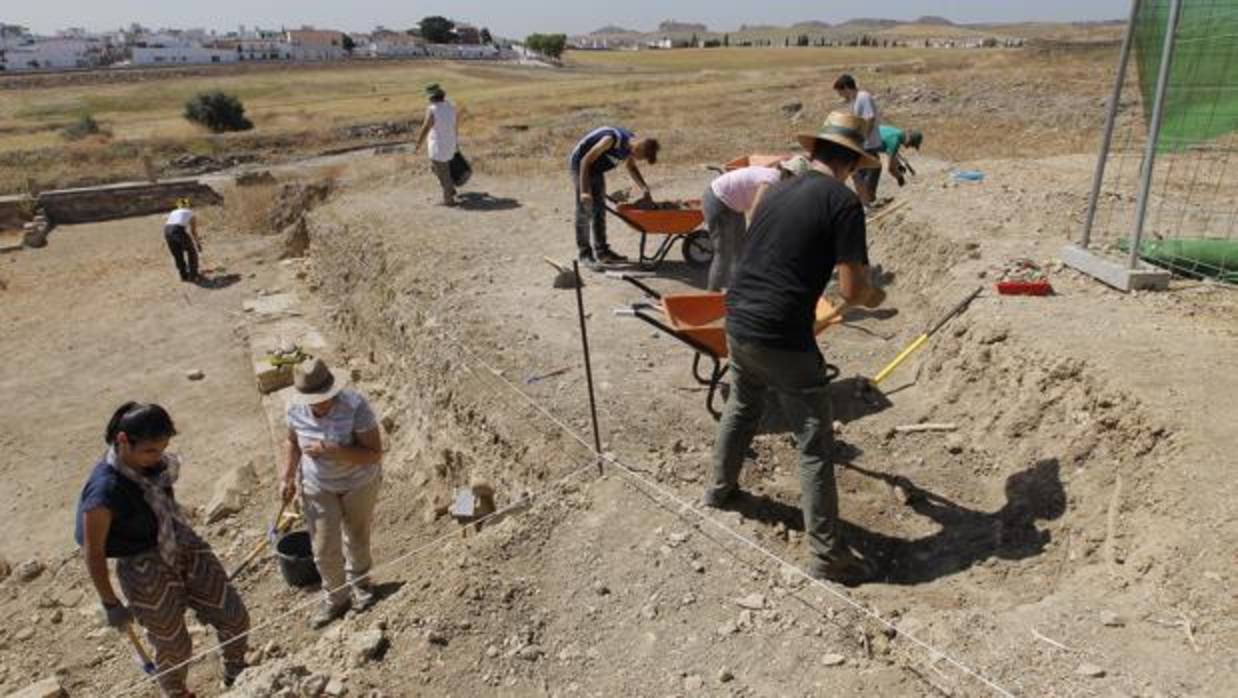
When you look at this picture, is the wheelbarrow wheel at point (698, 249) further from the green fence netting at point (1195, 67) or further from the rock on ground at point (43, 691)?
the rock on ground at point (43, 691)

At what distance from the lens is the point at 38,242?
1574cm

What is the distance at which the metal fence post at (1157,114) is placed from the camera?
516 centimetres

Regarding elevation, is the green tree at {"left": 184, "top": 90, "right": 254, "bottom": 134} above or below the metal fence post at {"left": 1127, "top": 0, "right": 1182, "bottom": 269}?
below

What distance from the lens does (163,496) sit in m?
3.88

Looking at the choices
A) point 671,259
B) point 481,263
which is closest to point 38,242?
point 481,263

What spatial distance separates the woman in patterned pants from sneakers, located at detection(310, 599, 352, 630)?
459 mm

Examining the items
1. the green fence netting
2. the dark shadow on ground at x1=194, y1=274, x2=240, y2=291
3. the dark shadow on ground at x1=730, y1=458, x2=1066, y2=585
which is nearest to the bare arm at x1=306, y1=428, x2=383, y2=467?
the dark shadow on ground at x1=730, y1=458, x2=1066, y2=585

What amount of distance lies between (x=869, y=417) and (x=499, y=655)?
296 cm

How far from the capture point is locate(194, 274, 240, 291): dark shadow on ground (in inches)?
490

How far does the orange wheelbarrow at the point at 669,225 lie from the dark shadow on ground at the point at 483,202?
3312 millimetres

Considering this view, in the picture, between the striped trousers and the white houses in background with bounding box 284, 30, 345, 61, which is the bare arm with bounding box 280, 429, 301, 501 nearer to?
the striped trousers

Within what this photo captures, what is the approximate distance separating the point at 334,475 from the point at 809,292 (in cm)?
254

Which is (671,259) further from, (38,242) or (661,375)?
(38,242)

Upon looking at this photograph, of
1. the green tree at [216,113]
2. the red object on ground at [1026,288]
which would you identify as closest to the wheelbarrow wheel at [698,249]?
the red object on ground at [1026,288]
